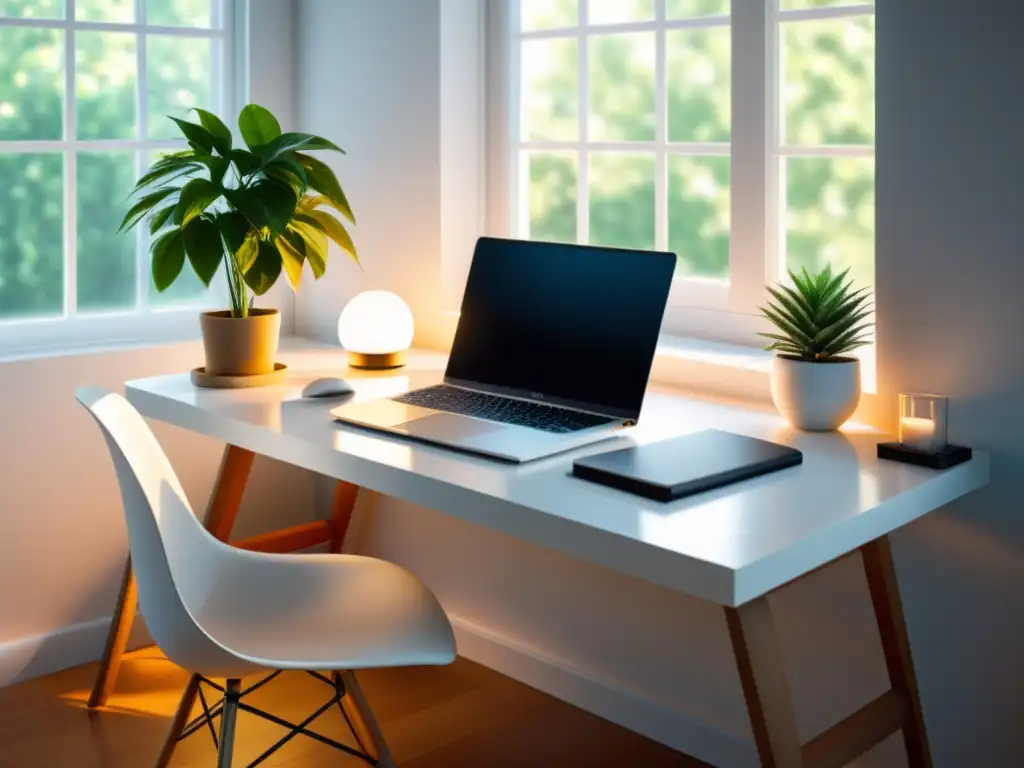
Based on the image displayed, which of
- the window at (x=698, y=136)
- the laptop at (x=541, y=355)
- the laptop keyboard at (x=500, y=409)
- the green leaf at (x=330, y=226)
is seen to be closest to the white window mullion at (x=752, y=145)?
the window at (x=698, y=136)

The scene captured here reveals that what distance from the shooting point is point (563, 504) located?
189cm

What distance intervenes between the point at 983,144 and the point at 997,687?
3.08ft

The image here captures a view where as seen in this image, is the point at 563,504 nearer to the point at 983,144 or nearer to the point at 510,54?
the point at 983,144

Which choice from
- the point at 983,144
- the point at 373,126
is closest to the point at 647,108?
the point at 373,126

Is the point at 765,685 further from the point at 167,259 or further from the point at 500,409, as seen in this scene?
the point at 167,259

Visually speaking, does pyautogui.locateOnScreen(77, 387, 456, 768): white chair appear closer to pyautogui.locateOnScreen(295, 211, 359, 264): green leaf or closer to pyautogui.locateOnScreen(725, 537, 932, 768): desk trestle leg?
pyautogui.locateOnScreen(725, 537, 932, 768): desk trestle leg

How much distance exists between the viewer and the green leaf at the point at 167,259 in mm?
2664

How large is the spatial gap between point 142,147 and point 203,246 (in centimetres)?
87

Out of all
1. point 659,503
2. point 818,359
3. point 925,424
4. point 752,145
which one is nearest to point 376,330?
point 752,145

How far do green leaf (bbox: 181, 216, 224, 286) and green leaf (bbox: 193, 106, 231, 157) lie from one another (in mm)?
163

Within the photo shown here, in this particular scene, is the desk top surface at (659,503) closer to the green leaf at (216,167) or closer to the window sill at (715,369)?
the window sill at (715,369)

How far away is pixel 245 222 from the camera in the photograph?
262 cm

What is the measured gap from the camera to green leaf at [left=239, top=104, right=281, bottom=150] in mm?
2777

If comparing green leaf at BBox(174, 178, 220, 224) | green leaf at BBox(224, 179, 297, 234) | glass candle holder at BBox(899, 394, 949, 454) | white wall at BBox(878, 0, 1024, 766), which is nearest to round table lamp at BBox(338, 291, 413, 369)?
green leaf at BBox(224, 179, 297, 234)
